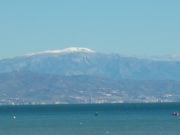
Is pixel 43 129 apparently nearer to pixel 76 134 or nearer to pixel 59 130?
pixel 59 130

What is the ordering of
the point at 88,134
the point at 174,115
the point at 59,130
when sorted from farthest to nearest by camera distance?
the point at 174,115, the point at 59,130, the point at 88,134

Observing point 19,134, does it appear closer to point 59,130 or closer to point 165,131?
point 59,130

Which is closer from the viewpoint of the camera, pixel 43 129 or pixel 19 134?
pixel 19 134

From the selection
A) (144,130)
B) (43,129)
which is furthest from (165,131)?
(43,129)

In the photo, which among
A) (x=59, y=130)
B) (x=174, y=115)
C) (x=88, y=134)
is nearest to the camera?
(x=88, y=134)

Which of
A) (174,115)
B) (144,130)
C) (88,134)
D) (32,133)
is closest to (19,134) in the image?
(32,133)

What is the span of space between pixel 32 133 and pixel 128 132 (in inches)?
501

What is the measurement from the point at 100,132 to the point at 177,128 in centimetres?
1369

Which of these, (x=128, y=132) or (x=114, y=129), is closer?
(x=128, y=132)

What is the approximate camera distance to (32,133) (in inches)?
4466

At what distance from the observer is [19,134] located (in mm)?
112188

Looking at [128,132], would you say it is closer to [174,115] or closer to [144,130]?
[144,130]

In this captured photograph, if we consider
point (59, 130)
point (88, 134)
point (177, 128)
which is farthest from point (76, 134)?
point (177, 128)

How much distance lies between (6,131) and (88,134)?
1569 centimetres
